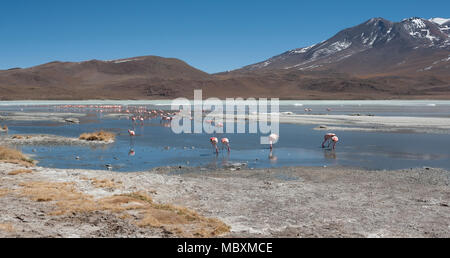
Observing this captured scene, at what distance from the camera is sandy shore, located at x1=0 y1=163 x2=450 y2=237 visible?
7801mm

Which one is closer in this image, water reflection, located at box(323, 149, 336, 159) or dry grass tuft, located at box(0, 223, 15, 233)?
dry grass tuft, located at box(0, 223, 15, 233)

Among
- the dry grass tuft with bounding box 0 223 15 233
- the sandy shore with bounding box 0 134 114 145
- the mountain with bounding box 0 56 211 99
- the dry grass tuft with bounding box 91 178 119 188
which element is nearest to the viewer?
the dry grass tuft with bounding box 0 223 15 233

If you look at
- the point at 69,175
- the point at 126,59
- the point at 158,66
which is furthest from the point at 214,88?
the point at 69,175

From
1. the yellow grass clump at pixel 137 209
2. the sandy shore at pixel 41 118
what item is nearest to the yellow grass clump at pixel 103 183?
the yellow grass clump at pixel 137 209

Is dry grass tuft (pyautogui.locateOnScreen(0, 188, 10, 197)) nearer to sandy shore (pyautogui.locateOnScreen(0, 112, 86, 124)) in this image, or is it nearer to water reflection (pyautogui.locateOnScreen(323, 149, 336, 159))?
water reflection (pyautogui.locateOnScreen(323, 149, 336, 159))

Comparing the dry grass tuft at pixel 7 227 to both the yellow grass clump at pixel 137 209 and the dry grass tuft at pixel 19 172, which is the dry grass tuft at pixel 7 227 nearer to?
the yellow grass clump at pixel 137 209

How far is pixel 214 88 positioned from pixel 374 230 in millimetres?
131184

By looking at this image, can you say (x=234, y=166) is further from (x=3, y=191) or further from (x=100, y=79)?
(x=100, y=79)

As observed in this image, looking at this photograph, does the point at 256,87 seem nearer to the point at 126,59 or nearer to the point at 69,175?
the point at 126,59

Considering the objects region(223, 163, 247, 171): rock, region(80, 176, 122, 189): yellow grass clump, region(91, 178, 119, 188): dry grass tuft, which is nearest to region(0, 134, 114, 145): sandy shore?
region(223, 163, 247, 171): rock

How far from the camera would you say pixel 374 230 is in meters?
8.10

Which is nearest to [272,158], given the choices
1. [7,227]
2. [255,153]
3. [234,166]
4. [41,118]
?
[255,153]

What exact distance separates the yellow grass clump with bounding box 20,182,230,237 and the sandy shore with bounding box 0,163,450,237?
0.04m

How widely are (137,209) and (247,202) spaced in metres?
2.62
